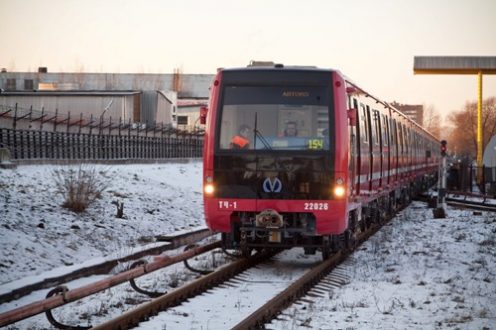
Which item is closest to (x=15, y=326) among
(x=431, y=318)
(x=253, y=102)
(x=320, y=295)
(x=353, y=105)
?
(x=320, y=295)

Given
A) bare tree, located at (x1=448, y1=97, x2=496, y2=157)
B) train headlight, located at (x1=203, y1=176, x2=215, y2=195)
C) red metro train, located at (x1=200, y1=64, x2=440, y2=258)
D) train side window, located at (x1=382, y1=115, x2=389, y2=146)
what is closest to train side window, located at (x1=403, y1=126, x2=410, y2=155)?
train side window, located at (x1=382, y1=115, x2=389, y2=146)

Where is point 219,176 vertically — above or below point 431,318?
above

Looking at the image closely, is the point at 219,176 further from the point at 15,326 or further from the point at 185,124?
the point at 185,124

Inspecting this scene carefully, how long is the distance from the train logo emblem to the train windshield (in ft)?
1.62

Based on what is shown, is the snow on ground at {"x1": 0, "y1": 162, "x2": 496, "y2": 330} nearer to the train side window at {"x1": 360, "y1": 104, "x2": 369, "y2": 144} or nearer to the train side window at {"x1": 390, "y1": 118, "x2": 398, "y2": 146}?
the train side window at {"x1": 360, "y1": 104, "x2": 369, "y2": 144}

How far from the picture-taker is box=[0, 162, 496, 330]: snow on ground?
8.30 metres

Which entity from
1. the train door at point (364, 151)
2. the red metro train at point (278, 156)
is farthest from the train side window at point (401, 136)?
the red metro train at point (278, 156)

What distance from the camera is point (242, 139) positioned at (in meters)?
11.5

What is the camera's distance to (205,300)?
364 inches

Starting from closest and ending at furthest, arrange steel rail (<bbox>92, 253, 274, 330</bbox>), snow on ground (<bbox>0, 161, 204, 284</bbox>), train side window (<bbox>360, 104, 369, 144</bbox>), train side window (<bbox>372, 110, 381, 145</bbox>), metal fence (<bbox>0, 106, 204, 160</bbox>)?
steel rail (<bbox>92, 253, 274, 330</bbox>)
snow on ground (<bbox>0, 161, 204, 284</bbox>)
train side window (<bbox>360, 104, 369, 144</bbox>)
train side window (<bbox>372, 110, 381, 145</bbox>)
metal fence (<bbox>0, 106, 204, 160</bbox>)

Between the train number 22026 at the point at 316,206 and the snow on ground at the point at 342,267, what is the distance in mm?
1154

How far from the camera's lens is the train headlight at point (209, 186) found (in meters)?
11.6

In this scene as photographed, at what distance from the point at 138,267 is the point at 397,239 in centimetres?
810

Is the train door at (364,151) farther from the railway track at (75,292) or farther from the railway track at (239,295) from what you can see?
the railway track at (75,292)
